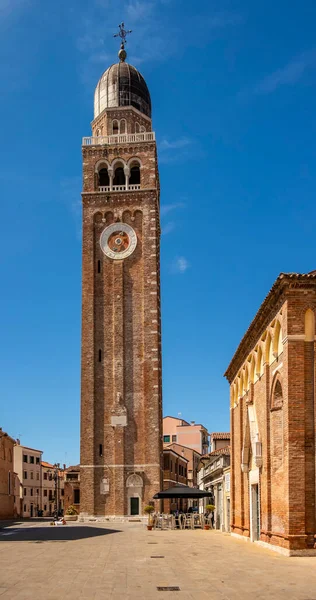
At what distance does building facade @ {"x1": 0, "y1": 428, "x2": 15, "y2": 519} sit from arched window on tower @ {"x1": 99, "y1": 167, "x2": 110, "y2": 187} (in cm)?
2141

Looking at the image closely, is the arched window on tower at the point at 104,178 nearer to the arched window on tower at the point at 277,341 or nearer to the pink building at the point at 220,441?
the pink building at the point at 220,441

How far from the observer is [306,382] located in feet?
64.4

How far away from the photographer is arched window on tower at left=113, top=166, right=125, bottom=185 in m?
59.9

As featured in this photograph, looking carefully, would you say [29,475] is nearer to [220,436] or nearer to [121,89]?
[220,436]

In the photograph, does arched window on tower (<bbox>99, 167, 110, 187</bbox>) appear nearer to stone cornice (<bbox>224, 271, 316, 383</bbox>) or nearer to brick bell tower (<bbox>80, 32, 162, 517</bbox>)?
brick bell tower (<bbox>80, 32, 162, 517</bbox>)

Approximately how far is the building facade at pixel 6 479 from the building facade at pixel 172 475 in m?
13.6

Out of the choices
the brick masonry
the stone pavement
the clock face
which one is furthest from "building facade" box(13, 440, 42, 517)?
the stone pavement

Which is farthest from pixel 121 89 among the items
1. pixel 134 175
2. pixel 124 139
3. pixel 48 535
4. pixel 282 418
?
pixel 282 418

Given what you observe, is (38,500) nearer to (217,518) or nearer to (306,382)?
(217,518)

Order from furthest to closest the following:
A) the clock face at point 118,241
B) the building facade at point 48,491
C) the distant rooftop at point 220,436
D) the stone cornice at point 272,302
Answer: the building facade at point 48,491 → the clock face at point 118,241 → the distant rooftop at point 220,436 → the stone cornice at point 272,302

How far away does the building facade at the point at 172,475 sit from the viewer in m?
66.2

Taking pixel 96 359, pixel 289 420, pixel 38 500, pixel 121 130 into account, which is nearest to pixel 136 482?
pixel 96 359

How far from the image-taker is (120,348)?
54.3 meters

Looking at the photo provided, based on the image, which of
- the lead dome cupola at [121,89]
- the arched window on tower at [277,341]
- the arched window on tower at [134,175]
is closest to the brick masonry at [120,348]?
the arched window on tower at [134,175]
